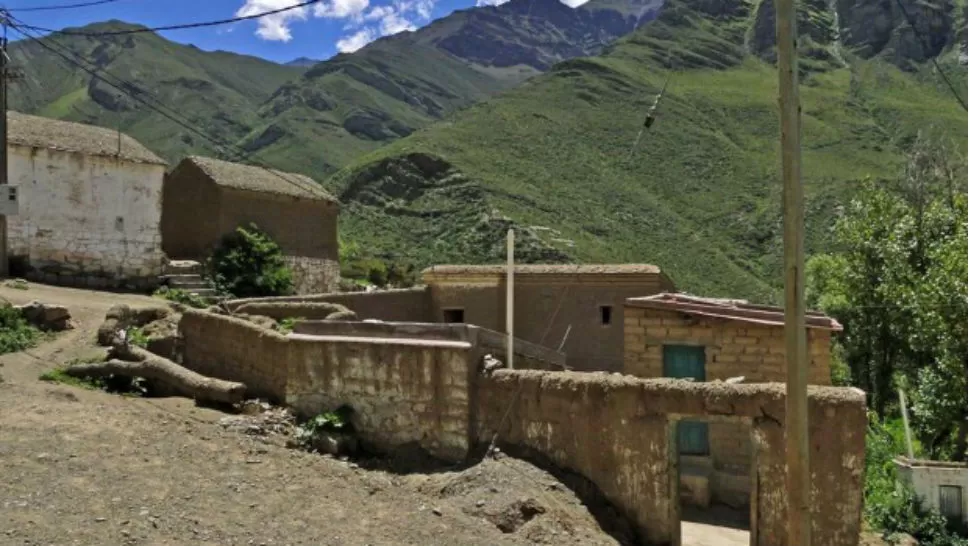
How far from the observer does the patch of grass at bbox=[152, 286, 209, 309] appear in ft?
67.6

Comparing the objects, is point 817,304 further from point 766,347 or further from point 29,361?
point 29,361

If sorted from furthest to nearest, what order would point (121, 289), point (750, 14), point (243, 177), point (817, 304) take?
1. point (750, 14)
2. point (817, 304)
3. point (243, 177)
4. point (121, 289)

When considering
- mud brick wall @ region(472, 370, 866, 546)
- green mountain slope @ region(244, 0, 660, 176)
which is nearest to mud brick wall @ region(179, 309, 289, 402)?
mud brick wall @ region(472, 370, 866, 546)

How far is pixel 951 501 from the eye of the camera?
14930mm

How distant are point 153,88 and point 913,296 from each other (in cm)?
11833

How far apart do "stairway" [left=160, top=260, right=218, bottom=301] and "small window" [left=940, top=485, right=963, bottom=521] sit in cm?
1719

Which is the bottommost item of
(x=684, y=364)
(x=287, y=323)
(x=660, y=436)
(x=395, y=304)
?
(x=660, y=436)

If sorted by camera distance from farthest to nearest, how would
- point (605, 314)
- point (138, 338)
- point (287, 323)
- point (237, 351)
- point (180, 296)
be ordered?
point (180, 296) < point (605, 314) < point (287, 323) < point (138, 338) < point (237, 351)

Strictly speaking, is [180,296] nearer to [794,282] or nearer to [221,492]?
[221,492]

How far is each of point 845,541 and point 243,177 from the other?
20.5 metres

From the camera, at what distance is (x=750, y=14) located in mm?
97125

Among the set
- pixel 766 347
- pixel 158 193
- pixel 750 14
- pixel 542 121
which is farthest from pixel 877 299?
pixel 750 14

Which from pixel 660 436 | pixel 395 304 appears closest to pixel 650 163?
pixel 395 304

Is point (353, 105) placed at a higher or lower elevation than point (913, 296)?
higher
